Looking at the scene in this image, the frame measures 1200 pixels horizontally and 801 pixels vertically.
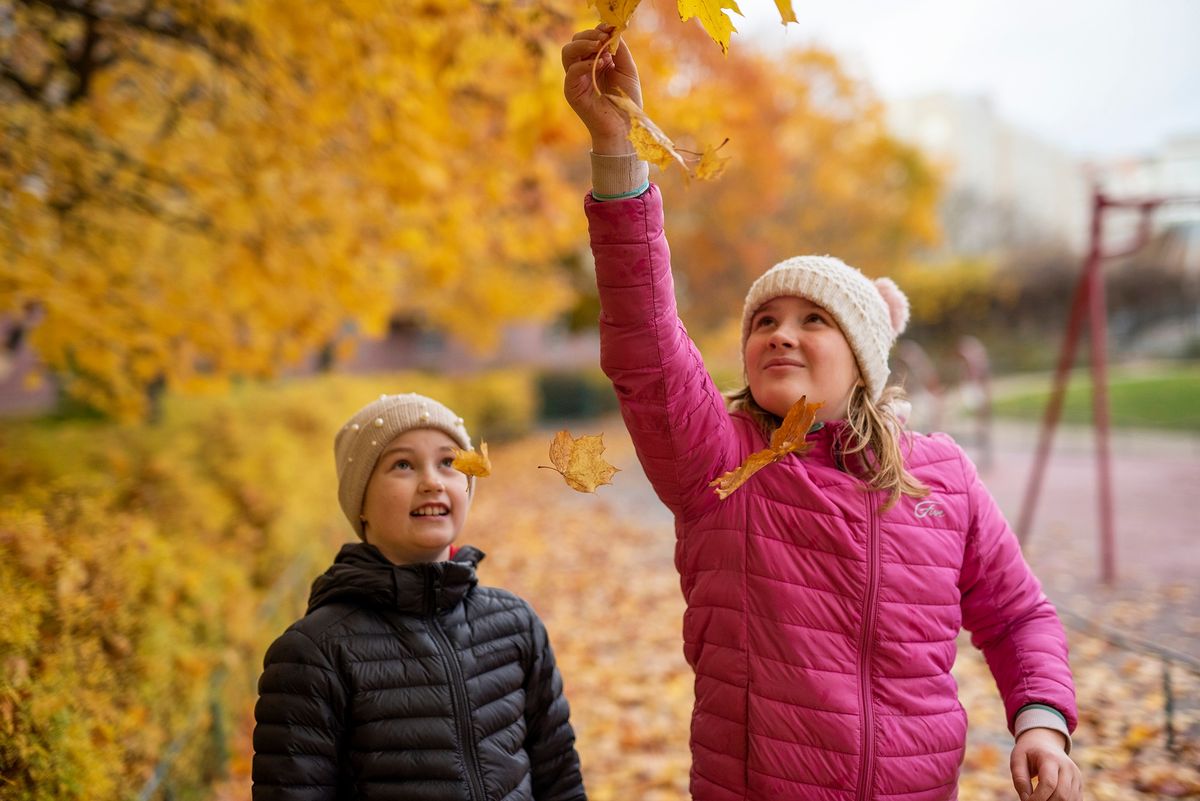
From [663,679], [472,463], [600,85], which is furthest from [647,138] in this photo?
[663,679]

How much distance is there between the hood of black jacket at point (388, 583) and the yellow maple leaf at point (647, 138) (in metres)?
0.95

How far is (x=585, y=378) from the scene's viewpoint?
25.4 meters

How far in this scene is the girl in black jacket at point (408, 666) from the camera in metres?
1.63

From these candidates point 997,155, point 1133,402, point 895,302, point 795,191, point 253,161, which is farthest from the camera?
point 997,155

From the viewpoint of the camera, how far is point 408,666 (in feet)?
5.67

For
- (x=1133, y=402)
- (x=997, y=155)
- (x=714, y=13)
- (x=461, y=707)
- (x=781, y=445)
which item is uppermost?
(x=997, y=155)

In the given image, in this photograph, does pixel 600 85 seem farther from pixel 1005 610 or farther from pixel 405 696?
pixel 1005 610

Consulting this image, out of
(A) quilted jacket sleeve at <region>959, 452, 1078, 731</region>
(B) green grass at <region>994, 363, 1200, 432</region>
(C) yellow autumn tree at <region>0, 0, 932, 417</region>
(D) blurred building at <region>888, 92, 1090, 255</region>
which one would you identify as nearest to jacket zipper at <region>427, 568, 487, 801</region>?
(A) quilted jacket sleeve at <region>959, 452, 1078, 731</region>

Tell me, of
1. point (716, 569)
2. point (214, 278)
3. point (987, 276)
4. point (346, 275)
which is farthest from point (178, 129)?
point (987, 276)

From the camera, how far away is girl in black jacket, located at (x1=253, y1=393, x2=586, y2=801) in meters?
1.63

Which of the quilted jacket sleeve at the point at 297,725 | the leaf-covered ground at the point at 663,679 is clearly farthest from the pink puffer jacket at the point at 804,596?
the leaf-covered ground at the point at 663,679

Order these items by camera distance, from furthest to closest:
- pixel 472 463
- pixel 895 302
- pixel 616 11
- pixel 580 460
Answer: pixel 895 302, pixel 472 463, pixel 580 460, pixel 616 11

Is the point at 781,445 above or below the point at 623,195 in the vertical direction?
below

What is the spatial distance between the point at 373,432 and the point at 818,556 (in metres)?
0.99
